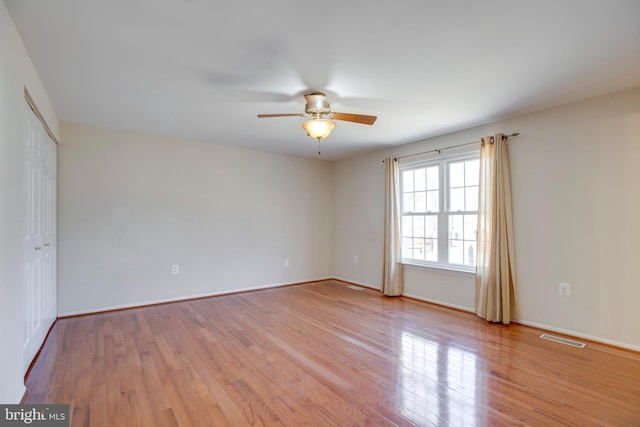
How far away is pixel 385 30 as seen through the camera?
1.94 metres

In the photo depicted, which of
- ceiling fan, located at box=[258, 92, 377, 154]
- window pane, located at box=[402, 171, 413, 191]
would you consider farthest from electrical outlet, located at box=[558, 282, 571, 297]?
ceiling fan, located at box=[258, 92, 377, 154]

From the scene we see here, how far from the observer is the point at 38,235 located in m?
2.76

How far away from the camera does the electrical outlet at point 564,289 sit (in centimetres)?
313

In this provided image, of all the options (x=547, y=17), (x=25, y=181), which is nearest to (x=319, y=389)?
(x=25, y=181)

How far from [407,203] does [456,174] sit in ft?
2.87

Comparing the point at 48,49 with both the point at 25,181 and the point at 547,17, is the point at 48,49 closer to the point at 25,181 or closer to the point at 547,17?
the point at 25,181

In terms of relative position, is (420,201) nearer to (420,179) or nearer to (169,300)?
(420,179)

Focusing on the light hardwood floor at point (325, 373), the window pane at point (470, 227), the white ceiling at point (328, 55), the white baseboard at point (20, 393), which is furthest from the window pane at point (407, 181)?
the white baseboard at point (20, 393)

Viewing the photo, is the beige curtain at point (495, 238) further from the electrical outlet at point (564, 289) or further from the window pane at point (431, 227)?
the window pane at point (431, 227)

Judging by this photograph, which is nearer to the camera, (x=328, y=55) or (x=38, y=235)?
(x=328, y=55)

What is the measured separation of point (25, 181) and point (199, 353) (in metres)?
1.88

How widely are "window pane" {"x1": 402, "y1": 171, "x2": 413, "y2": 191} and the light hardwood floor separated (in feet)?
6.48

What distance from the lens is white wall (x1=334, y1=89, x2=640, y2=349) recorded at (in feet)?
9.17

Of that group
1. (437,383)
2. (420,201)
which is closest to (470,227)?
(420,201)
